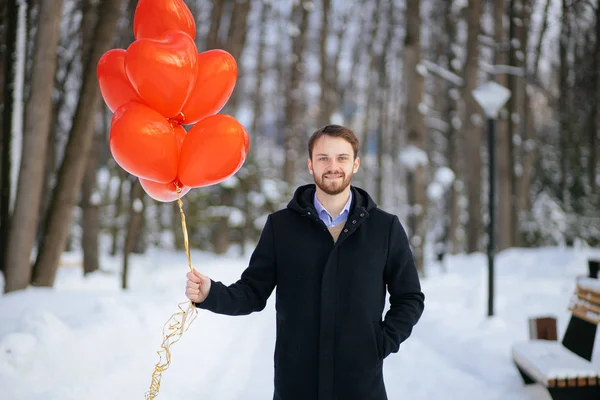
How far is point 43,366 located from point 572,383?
4.07m

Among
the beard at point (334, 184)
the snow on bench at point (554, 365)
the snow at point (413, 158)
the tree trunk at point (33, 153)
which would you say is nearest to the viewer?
the beard at point (334, 184)

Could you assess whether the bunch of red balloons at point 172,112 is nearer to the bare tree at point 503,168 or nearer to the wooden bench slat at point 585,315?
the wooden bench slat at point 585,315

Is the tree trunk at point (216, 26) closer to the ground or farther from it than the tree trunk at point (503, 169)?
farther from it

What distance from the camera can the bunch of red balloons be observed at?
2730 mm

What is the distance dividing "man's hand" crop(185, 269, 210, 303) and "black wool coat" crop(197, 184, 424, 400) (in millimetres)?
33

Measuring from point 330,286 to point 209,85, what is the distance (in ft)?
4.80

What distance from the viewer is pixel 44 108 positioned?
6.00 metres

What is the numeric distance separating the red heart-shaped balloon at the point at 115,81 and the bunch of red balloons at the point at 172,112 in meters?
0.01

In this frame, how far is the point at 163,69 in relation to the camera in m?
2.73

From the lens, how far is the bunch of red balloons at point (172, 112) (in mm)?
2730

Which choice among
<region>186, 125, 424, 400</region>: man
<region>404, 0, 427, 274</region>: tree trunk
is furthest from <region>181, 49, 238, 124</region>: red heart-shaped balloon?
<region>404, 0, 427, 274</region>: tree trunk

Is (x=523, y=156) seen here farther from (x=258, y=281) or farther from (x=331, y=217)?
(x=258, y=281)

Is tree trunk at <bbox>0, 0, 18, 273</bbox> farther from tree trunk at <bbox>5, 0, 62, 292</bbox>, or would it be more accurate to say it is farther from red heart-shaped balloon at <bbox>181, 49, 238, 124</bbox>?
red heart-shaped balloon at <bbox>181, 49, 238, 124</bbox>

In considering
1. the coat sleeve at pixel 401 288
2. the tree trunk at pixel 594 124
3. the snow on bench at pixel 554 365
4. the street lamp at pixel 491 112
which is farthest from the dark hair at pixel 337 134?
the tree trunk at pixel 594 124
